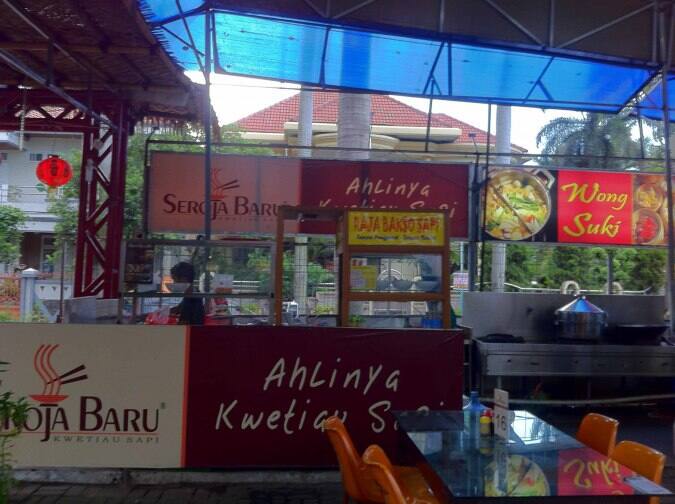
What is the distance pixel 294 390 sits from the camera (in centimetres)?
597

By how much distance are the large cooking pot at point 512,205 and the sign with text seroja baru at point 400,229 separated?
330 centimetres

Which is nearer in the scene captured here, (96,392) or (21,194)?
(96,392)

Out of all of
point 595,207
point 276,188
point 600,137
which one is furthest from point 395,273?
point 600,137

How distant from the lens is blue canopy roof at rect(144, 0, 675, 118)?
350 inches

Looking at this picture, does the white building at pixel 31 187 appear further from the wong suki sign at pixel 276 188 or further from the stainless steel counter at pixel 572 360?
the stainless steel counter at pixel 572 360

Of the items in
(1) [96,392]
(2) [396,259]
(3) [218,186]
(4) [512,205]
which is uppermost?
(3) [218,186]

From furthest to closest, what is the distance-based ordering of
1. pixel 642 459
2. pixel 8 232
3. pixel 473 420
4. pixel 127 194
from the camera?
pixel 8 232 → pixel 127 194 → pixel 473 420 → pixel 642 459

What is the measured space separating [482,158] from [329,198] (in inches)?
119

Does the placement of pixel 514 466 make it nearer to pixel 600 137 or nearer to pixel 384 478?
pixel 384 478

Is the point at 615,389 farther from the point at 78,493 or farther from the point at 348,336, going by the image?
the point at 78,493

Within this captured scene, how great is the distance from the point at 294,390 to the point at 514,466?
2525 mm

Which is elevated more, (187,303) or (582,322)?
(187,303)

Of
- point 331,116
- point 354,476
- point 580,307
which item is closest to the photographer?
point 354,476

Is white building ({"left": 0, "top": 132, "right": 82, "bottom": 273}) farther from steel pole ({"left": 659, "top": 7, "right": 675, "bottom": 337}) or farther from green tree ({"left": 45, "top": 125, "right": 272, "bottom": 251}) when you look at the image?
steel pole ({"left": 659, "top": 7, "right": 675, "bottom": 337})
